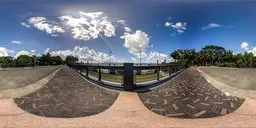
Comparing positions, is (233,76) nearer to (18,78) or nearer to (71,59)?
(71,59)

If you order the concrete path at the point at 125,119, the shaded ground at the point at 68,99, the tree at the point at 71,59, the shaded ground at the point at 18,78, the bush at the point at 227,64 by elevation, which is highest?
the tree at the point at 71,59

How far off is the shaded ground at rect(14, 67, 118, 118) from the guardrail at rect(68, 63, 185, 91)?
18cm

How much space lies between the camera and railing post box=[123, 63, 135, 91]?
2139 mm

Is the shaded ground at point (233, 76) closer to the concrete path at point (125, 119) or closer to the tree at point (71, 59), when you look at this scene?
the concrete path at point (125, 119)

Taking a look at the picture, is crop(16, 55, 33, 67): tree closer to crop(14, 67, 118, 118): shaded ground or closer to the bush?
crop(14, 67, 118, 118): shaded ground

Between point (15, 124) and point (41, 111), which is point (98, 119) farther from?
point (15, 124)

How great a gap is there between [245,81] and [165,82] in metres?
0.93

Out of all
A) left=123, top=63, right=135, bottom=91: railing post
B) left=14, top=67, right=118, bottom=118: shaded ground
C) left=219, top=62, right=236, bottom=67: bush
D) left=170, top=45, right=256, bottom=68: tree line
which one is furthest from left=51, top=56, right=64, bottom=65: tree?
left=219, top=62, right=236, bottom=67: bush

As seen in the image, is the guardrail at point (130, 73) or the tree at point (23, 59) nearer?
the guardrail at point (130, 73)

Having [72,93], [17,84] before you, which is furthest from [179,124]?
[17,84]

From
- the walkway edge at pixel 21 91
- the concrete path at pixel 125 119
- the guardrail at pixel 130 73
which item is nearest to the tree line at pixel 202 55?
the guardrail at pixel 130 73

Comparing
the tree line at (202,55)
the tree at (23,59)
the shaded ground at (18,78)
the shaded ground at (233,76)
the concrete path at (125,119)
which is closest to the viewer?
the tree line at (202,55)

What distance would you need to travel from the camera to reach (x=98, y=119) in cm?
230

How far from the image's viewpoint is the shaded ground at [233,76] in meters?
2.50
